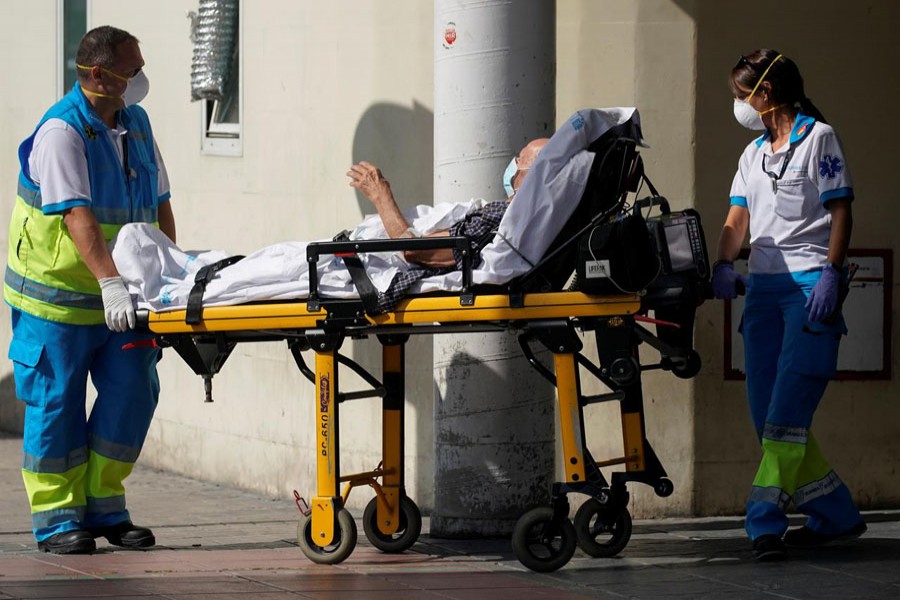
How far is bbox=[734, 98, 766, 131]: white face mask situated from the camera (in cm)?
691

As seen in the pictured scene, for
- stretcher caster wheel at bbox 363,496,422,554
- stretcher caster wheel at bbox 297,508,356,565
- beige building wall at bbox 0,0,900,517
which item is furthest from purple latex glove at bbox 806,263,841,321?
stretcher caster wheel at bbox 297,508,356,565

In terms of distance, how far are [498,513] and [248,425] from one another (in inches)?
82.5

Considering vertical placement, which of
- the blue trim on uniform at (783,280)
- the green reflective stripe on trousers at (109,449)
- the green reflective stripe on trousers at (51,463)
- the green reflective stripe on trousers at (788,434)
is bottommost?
the green reflective stripe on trousers at (51,463)

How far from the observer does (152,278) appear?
21.6 feet

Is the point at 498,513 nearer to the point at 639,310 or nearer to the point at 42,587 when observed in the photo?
the point at 639,310

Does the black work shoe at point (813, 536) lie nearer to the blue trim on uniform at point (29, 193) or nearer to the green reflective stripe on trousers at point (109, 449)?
the green reflective stripe on trousers at point (109, 449)

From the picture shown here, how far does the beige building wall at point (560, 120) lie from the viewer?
764 centimetres

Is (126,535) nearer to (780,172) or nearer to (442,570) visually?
(442,570)

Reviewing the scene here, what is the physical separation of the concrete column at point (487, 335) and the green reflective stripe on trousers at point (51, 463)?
1.50m

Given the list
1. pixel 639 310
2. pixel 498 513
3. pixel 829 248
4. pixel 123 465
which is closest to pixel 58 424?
pixel 123 465

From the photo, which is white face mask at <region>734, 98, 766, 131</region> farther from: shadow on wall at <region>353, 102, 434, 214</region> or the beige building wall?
shadow on wall at <region>353, 102, 434, 214</region>

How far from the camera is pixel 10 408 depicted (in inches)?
438

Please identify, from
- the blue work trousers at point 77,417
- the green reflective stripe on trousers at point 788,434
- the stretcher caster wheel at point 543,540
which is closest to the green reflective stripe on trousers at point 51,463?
the blue work trousers at point 77,417

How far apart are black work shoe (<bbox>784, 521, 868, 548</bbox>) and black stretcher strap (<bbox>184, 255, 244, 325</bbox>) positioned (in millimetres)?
2495
